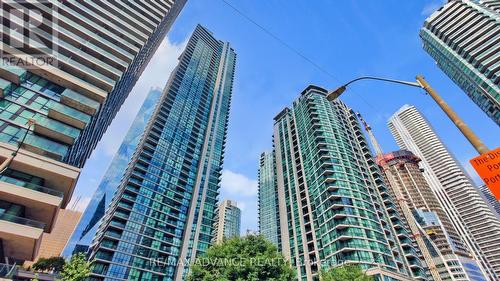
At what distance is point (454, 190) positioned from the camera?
146875 millimetres

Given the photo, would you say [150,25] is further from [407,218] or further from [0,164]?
[407,218]

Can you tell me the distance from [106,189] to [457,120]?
10586cm

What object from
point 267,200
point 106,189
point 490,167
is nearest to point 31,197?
point 490,167

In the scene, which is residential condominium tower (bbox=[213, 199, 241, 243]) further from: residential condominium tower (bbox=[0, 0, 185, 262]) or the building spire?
residential condominium tower (bbox=[0, 0, 185, 262])

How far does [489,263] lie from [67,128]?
584ft

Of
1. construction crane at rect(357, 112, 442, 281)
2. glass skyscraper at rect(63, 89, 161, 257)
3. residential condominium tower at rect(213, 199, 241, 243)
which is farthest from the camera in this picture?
residential condominium tower at rect(213, 199, 241, 243)

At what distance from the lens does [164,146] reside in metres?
75.6

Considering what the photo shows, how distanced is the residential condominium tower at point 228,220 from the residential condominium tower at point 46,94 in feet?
409

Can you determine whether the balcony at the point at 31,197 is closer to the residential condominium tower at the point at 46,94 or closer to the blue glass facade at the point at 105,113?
the residential condominium tower at the point at 46,94

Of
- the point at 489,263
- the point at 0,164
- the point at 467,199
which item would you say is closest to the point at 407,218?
the point at 489,263

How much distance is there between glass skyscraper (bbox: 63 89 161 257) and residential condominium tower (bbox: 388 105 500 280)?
154958mm

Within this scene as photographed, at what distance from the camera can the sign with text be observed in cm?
554

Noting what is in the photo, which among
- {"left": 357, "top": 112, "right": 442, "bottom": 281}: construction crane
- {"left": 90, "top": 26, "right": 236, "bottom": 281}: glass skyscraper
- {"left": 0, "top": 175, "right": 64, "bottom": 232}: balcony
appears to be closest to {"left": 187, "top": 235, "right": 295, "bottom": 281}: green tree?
{"left": 0, "top": 175, "right": 64, "bottom": 232}: balcony

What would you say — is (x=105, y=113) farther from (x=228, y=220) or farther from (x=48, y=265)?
(x=228, y=220)
